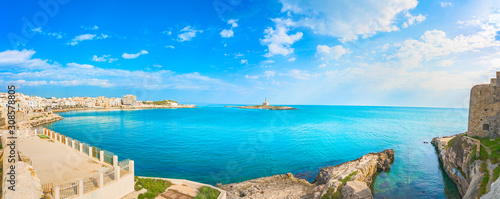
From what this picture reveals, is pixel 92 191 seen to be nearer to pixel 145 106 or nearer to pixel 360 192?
pixel 360 192

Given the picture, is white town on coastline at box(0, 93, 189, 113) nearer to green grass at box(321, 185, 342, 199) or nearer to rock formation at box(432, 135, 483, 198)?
green grass at box(321, 185, 342, 199)

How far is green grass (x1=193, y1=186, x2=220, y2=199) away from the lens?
35.3 feet

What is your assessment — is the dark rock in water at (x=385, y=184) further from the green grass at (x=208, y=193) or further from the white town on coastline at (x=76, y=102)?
the white town on coastline at (x=76, y=102)

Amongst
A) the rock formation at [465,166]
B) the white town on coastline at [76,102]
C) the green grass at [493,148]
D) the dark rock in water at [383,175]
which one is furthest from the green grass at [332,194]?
the white town on coastline at [76,102]

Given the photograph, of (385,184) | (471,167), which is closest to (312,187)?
(385,184)

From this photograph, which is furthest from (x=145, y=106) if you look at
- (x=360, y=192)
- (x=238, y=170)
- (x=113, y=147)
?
(x=360, y=192)

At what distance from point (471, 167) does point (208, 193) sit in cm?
1957

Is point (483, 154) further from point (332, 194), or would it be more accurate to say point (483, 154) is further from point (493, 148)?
point (332, 194)

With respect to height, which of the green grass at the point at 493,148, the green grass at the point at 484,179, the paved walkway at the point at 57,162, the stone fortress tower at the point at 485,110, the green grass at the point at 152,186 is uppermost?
the stone fortress tower at the point at 485,110

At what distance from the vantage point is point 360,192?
12.6 metres

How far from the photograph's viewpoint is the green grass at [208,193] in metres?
10.8

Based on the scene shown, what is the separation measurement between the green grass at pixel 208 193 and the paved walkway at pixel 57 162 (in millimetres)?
5818

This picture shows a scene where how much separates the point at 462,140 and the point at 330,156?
1319 cm

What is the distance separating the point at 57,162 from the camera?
1280 cm
